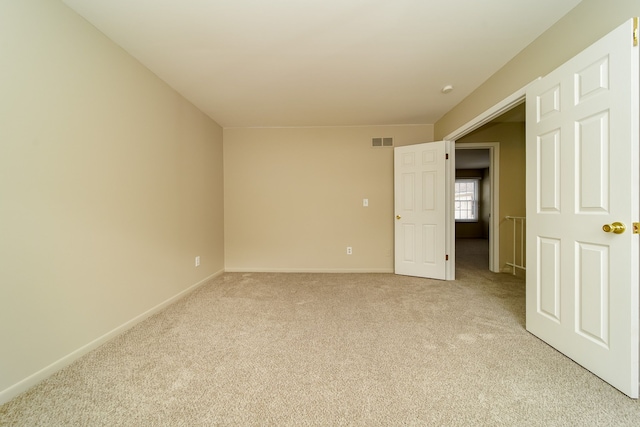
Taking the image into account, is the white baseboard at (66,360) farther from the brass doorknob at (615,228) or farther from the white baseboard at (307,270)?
the brass doorknob at (615,228)

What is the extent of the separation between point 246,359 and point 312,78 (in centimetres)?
252

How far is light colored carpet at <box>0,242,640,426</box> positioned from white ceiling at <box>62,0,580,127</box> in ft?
7.66

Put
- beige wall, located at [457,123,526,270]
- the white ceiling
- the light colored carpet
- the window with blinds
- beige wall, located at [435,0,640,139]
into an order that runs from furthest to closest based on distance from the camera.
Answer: the window with blinds → beige wall, located at [457,123,526,270] → the white ceiling → beige wall, located at [435,0,640,139] → the light colored carpet

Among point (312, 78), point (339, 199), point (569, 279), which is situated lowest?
point (569, 279)

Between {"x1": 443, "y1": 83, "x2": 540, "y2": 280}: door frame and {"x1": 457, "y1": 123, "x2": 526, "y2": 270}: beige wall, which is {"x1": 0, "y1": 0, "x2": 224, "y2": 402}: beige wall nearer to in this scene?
{"x1": 443, "y1": 83, "x2": 540, "y2": 280}: door frame

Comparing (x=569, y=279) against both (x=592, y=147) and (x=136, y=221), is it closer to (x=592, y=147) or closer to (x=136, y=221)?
(x=592, y=147)

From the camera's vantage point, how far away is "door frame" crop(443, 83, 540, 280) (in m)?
2.13

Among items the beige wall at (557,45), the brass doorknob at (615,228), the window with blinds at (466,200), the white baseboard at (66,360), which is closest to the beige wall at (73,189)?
the white baseboard at (66,360)

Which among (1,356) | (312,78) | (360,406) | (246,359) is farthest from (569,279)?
(1,356)

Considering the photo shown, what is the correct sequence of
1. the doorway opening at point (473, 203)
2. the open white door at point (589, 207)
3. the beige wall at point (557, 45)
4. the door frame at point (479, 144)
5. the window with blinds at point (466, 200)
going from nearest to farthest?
the open white door at point (589, 207)
the beige wall at point (557, 45)
the door frame at point (479, 144)
the doorway opening at point (473, 203)
the window with blinds at point (466, 200)

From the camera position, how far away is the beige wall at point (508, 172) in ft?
12.3

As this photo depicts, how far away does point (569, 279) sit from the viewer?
1554 millimetres

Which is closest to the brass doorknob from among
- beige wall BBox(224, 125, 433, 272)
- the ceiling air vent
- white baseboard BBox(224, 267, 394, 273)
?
beige wall BBox(224, 125, 433, 272)

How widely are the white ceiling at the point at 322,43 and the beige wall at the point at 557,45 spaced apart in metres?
0.08
